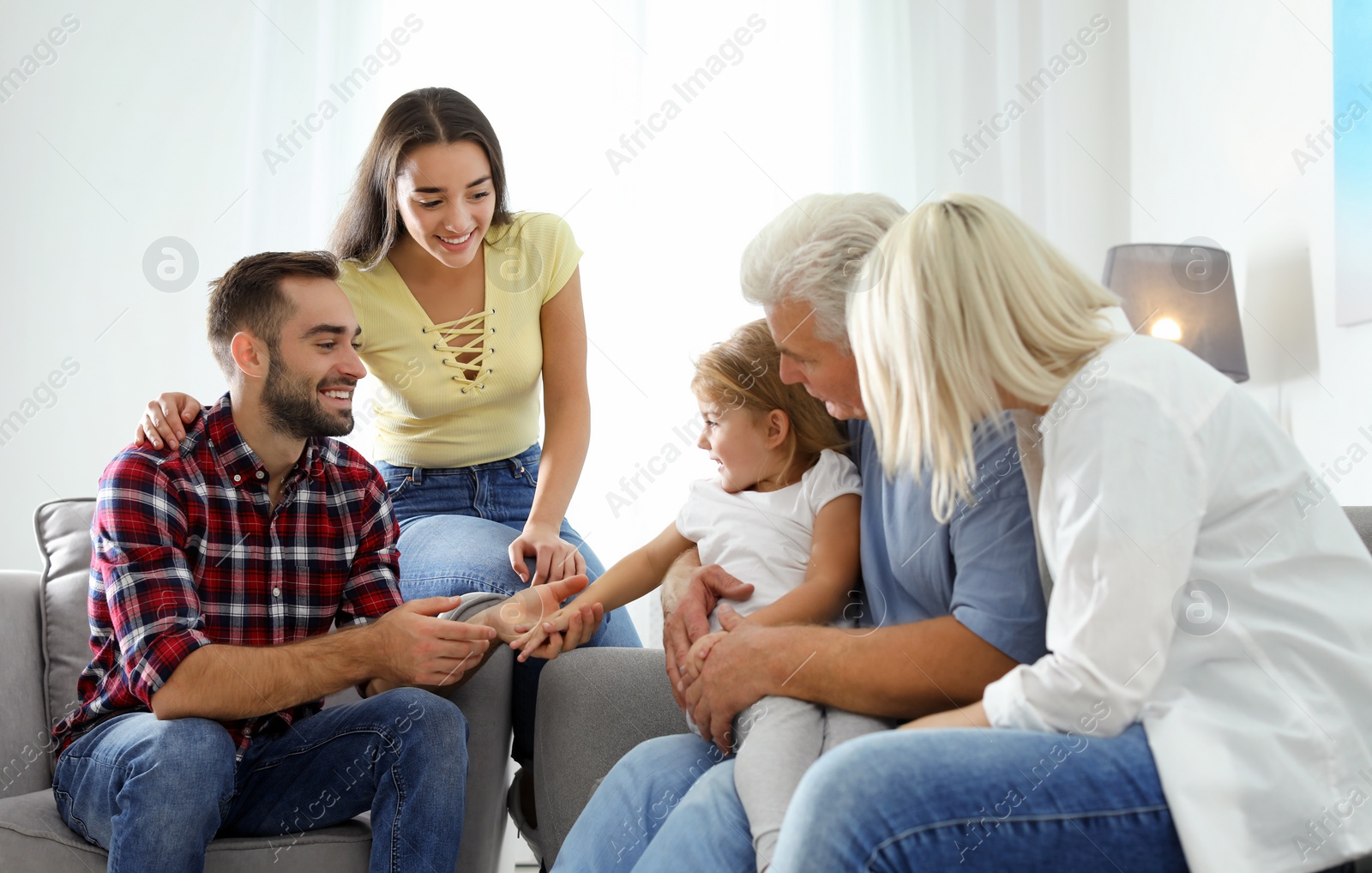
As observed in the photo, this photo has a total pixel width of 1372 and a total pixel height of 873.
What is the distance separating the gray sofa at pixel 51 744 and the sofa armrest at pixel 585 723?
74mm

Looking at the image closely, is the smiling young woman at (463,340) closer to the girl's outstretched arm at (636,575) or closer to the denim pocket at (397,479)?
the denim pocket at (397,479)

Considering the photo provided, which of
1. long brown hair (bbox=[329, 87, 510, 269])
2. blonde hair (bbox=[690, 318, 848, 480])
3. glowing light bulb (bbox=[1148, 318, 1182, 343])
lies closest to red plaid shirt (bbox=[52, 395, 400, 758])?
long brown hair (bbox=[329, 87, 510, 269])

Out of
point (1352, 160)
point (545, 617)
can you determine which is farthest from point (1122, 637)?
point (1352, 160)

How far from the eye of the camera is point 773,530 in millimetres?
1490

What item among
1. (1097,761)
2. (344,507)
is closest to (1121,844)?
(1097,761)

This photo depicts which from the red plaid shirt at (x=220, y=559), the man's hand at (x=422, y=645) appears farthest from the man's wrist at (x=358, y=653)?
the red plaid shirt at (x=220, y=559)

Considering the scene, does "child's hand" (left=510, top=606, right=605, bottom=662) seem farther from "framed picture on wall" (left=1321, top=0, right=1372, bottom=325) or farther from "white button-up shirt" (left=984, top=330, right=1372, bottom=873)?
"framed picture on wall" (left=1321, top=0, right=1372, bottom=325)

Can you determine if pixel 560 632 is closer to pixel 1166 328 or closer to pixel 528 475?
pixel 528 475

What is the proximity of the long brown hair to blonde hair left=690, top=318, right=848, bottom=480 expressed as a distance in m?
0.68

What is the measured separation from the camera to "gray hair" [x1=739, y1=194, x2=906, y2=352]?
126cm

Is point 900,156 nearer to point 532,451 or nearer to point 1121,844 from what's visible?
point 532,451

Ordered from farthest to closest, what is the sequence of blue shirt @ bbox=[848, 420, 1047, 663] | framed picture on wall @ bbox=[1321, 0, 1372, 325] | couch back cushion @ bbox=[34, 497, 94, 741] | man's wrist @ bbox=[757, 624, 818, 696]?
framed picture on wall @ bbox=[1321, 0, 1372, 325]
couch back cushion @ bbox=[34, 497, 94, 741]
man's wrist @ bbox=[757, 624, 818, 696]
blue shirt @ bbox=[848, 420, 1047, 663]

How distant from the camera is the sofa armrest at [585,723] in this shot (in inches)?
57.7

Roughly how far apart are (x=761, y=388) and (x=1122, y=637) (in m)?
0.72
